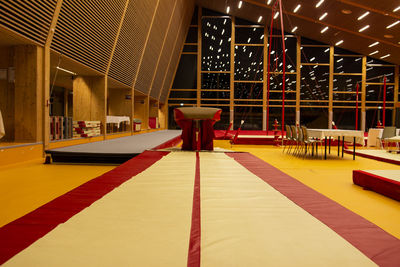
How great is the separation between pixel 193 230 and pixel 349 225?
90 centimetres

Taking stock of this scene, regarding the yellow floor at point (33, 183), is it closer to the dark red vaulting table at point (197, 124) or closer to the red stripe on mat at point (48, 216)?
the red stripe on mat at point (48, 216)

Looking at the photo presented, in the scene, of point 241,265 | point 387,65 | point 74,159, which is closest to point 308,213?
point 241,265

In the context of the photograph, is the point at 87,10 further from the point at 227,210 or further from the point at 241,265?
the point at 241,265

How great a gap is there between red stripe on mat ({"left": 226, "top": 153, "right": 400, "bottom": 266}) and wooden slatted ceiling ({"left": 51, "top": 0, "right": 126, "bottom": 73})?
4826 mm

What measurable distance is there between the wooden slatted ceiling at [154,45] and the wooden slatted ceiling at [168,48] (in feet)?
2.17

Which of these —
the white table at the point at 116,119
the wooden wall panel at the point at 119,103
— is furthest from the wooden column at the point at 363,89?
the white table at the point at 116,119

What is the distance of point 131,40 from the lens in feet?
26.8

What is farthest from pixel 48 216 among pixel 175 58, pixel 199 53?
pixel 199 53

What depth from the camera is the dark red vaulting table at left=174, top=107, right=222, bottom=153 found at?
4.34 m

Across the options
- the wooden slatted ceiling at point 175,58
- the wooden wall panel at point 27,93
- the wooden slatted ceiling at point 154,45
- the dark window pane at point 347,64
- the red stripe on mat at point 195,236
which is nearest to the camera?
the red stripe on mat at point 195,236

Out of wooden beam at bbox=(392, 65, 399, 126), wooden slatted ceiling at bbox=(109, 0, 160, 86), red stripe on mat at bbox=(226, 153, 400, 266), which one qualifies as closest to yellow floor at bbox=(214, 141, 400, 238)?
red stripe on mat at bbox=(226, 153, 400, 266)

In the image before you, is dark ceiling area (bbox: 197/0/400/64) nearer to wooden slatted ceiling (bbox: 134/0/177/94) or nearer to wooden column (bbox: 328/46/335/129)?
wooden column (bbox: 328/46/335/129)

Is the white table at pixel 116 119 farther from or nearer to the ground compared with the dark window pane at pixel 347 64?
nearer to the ground

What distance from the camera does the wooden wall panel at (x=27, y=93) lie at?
184 inches
